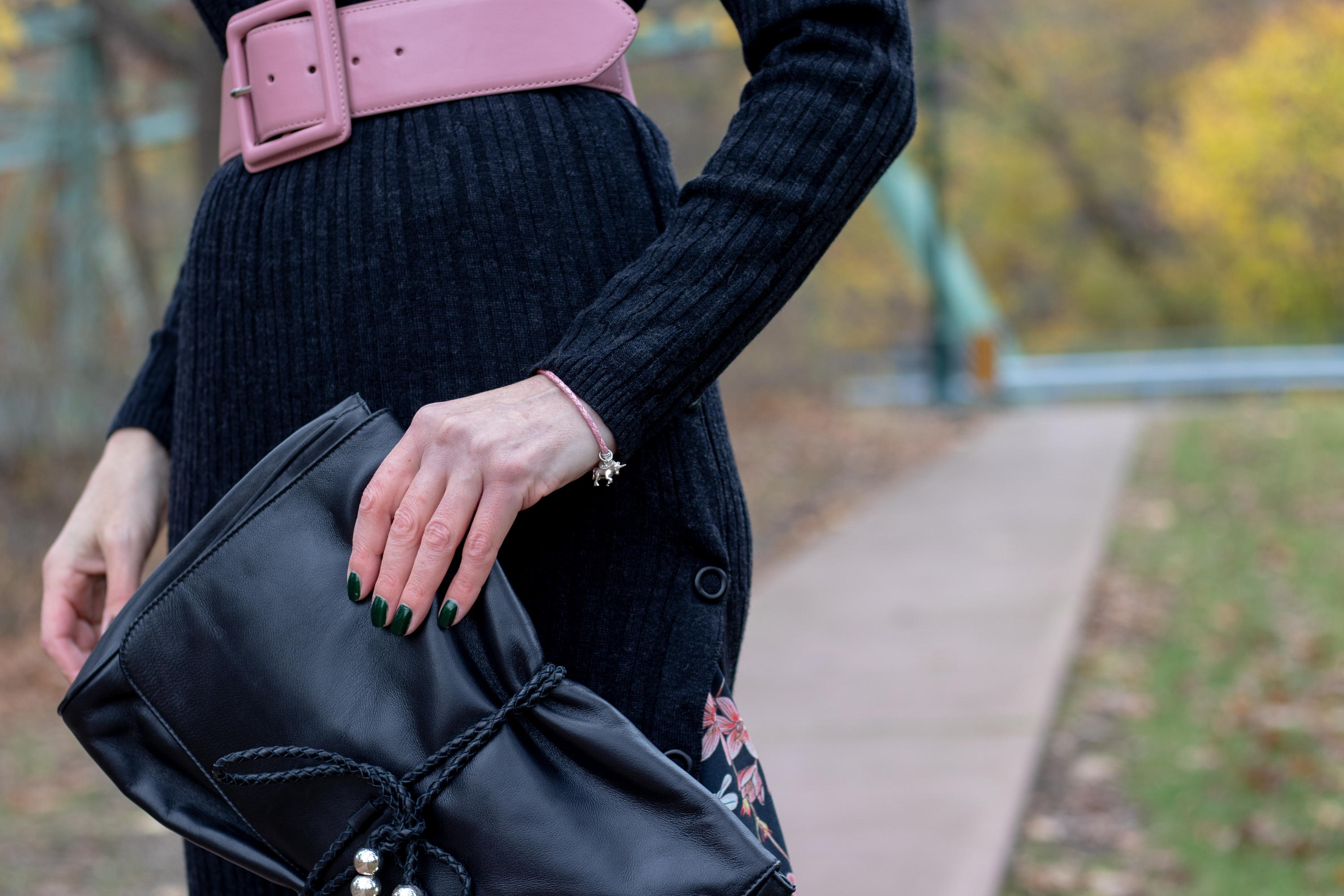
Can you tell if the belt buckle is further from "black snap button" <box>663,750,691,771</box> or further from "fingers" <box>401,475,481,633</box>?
"black snap button" <box>663,750,691,771</box>

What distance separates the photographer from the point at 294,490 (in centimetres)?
93

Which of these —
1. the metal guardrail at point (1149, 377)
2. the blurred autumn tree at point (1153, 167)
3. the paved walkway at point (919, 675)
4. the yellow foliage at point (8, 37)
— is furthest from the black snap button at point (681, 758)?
the blurred autumn tree at point (1153, 167)

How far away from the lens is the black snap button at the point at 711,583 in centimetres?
102

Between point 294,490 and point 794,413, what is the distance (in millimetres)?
12918

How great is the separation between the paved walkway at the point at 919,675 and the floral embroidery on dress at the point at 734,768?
218 cm

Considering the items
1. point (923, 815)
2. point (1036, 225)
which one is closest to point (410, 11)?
point (923, 815)

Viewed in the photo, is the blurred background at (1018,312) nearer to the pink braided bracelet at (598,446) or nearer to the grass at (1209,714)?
the grass at (1209,714)

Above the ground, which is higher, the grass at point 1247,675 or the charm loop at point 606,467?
the charm loop at point 606,467

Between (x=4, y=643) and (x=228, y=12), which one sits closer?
(x=228, y=12)

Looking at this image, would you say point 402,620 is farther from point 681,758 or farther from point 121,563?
point 121,563

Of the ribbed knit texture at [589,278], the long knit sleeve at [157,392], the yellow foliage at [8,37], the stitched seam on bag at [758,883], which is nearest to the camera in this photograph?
the stitched seam on bag at [758,883]

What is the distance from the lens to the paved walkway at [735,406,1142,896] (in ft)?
11.2

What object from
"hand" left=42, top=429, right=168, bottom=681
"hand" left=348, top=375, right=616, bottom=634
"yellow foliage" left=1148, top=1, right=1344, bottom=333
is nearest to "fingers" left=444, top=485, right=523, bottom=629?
"hand" left=348, top=375, right=616, bottom=634

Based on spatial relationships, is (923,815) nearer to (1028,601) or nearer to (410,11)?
(1028,601)
